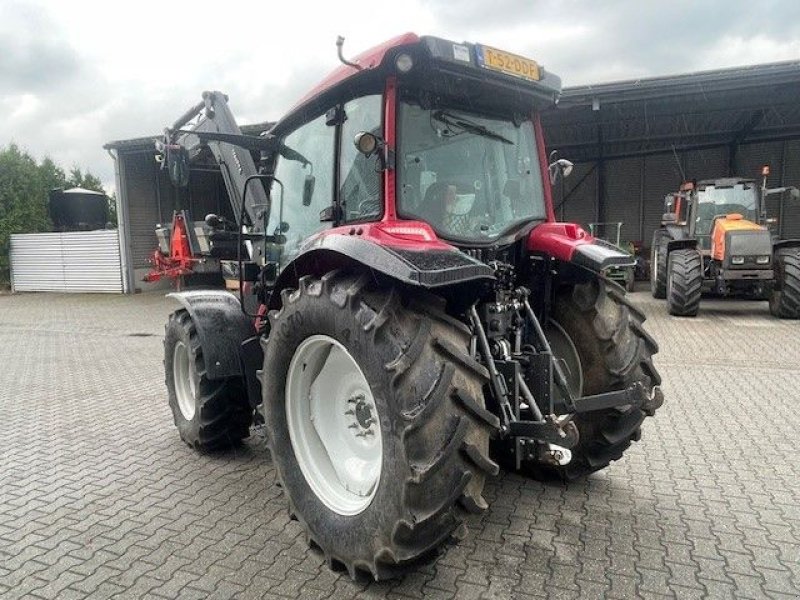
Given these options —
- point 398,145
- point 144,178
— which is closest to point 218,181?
point 144,178

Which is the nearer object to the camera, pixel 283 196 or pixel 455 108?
pixel 455 108

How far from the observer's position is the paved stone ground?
8.30ft

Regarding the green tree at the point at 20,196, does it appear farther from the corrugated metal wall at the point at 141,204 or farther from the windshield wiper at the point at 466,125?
the windshield wiper at the point at 466,125

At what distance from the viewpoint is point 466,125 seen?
293 cm

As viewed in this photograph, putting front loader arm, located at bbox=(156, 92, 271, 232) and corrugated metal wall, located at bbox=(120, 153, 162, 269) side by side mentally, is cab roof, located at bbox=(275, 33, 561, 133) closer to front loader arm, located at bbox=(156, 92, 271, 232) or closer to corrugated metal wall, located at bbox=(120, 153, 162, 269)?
front loader arm, located at bbox=(156, 92, 271, 232)

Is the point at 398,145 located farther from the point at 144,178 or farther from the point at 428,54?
the point at 144,178

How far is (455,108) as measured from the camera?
9.43 ft

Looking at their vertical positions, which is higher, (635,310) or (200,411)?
(635,310)

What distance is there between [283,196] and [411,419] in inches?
82.6

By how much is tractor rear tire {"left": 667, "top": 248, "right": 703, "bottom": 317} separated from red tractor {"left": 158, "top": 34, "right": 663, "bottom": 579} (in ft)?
24.1

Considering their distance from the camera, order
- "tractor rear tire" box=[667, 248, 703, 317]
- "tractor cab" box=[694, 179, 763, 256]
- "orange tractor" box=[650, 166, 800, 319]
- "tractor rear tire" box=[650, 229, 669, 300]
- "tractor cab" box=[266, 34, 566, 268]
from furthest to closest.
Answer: "tractor rear tire" box=[650, 229, 669, 300], "tractor cab" box=[694, 179, 763, 256], "tractor rear tire" box=[667, 248, 703, 317], "orange tractor" box=[650, 166, 800, 319], "tractor cab" box=[266, 34, 566, 268]

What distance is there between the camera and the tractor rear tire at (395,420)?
2.15m

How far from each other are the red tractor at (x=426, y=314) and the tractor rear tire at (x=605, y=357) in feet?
0.04

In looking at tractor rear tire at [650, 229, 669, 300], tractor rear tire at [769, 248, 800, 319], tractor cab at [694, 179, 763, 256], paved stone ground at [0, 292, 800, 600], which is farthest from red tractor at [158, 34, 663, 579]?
tractor rear tire at [650, 229, 669, 300]
